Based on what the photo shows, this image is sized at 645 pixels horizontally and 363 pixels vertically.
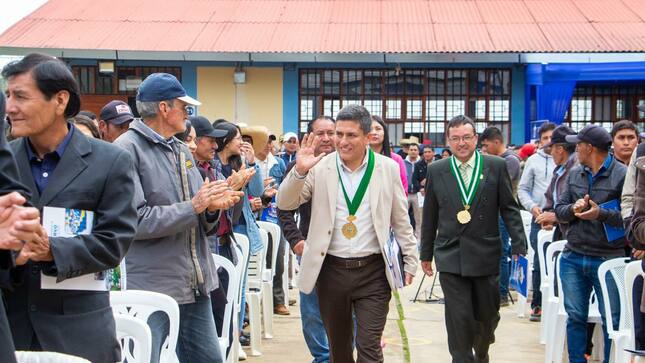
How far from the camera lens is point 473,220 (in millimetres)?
7191

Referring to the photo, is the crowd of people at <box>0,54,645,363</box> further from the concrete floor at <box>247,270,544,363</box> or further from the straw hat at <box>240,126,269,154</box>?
the straw hat at <box>240,126,269,154</box>

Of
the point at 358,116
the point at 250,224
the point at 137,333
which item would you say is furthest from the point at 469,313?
the point at 137,333

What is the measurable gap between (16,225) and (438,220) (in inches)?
196

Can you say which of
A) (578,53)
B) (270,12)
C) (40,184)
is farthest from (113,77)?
(40,184)

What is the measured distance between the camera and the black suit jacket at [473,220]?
712 cm

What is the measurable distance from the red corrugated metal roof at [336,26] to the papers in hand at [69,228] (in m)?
18.5

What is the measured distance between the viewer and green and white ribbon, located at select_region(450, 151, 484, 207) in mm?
7215

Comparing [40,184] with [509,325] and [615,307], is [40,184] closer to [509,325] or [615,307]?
[615,307]

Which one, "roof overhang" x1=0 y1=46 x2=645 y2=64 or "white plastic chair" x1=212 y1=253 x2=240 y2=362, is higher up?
"roof overhang" x1=0 y1=46 x2=645 y2=64

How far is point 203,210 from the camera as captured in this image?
4.94 metres

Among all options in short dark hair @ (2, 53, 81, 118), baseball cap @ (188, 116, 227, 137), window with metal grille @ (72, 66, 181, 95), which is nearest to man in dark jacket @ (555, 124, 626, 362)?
baseball cap @ (188, 116, 227, 137)

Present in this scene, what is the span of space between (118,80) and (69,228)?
66.5 feet

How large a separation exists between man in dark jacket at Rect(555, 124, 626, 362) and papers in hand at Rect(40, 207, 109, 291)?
450 cm

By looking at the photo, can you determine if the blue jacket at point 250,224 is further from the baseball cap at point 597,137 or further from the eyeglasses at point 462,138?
the baseball cap at point 597,137
